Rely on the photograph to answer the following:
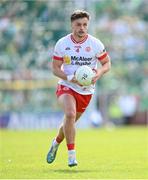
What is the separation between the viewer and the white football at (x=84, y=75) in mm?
10023

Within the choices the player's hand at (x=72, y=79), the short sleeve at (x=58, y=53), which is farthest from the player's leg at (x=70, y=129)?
the short sleeve at (x=58, y=53)

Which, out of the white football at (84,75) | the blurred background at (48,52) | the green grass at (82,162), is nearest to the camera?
the green grass at (82,162)

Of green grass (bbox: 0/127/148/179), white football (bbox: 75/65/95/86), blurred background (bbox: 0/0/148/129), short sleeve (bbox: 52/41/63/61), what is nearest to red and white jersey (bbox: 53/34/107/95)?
short sleeve (bbox: 52/41/63/61)

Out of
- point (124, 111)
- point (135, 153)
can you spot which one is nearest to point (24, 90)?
point (124, 111)

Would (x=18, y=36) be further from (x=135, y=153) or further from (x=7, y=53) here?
(x=135, y=153)

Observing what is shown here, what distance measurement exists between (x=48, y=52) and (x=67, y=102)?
1410 centimetres

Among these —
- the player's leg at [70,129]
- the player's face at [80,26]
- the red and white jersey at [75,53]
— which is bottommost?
the player's leg at [70,129]

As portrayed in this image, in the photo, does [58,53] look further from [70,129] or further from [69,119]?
[70,129]

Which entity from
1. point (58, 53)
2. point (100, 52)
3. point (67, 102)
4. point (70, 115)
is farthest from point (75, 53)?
point (70, 115)

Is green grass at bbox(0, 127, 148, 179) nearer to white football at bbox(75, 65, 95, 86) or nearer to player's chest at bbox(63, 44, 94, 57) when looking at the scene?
white football at bbox(75, 65, 95, 86)

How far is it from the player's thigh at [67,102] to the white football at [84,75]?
298mm

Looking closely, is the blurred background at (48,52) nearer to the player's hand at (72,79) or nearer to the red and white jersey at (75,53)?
the red and white jersey at (75,53)

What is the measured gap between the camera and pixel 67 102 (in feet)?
33.3

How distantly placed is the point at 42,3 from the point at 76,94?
548 inches
